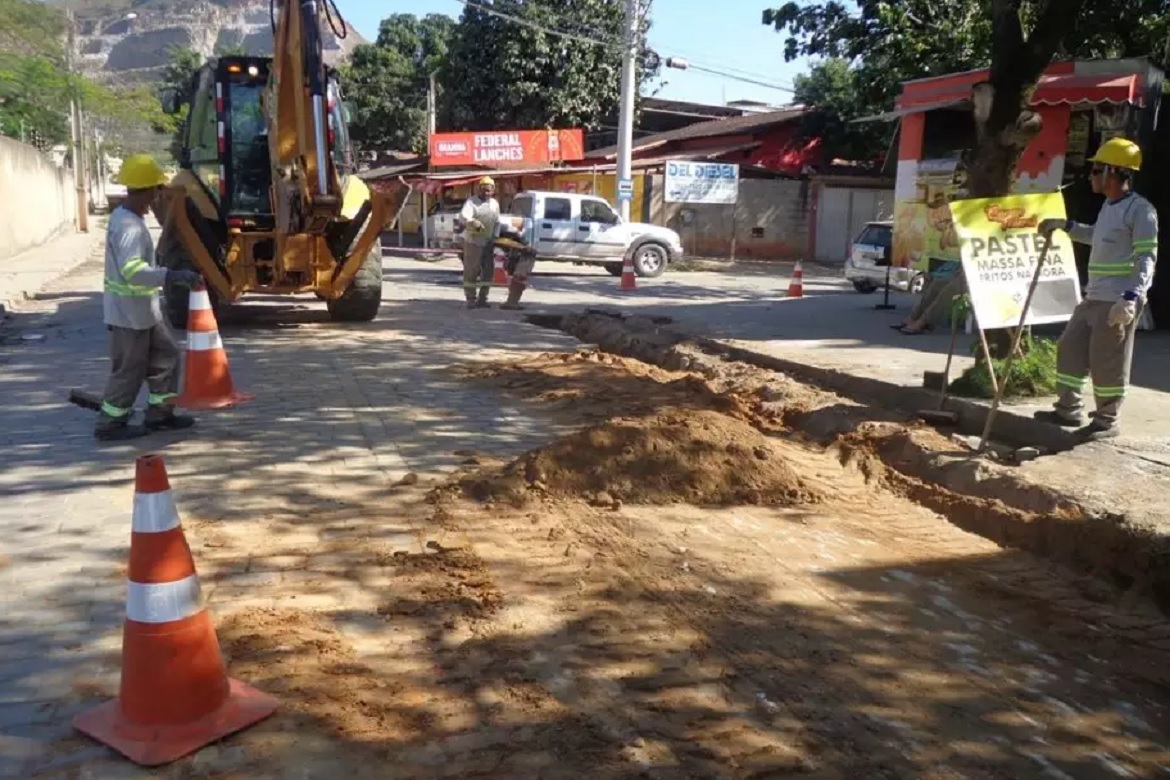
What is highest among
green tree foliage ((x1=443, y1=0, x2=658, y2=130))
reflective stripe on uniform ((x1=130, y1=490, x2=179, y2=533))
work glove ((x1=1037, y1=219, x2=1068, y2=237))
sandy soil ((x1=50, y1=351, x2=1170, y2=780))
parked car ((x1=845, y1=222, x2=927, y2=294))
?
green tree foliage ((x1=443, y1=0, x2=658, y2=130))

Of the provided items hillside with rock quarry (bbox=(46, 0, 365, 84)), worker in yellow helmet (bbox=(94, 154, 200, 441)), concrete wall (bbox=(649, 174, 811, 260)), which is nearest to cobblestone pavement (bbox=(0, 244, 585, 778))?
worker in yellow helmet (bbox=(94, 154, 200, 441))

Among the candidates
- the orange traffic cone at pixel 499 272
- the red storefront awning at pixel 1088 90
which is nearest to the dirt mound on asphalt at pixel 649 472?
the red storefront awning at pixel 1088 90

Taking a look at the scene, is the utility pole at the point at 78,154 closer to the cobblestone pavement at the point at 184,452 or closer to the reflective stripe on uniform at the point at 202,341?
the cobblestone pavement at the point at 184,452

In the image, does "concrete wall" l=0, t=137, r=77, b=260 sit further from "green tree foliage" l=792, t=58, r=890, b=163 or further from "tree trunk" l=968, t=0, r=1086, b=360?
"green tree foliage" l=792, t=58, r=890, b=163

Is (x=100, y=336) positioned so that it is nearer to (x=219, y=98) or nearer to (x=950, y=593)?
(x=219, y=98)

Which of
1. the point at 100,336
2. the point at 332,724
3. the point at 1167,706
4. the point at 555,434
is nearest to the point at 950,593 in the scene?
the point at 1167,706

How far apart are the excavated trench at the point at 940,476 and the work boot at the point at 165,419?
9.39 ft

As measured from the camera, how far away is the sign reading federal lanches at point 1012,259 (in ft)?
23.2

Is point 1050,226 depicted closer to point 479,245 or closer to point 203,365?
point 203,365

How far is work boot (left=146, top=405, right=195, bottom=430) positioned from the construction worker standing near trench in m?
5.89

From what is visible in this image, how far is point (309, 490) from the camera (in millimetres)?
5941

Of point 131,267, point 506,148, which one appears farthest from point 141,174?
point 506,148

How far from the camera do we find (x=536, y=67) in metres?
35.6

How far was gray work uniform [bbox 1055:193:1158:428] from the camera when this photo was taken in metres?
6.69
